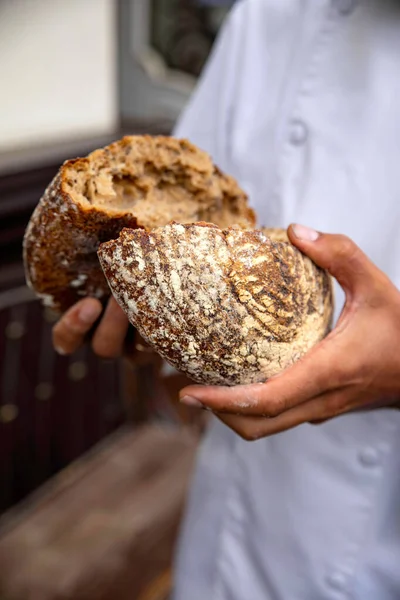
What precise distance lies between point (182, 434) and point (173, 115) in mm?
1399

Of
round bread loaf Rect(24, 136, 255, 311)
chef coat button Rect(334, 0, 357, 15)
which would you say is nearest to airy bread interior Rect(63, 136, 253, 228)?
round bread loaf Rect(24, 136, 255, 311)

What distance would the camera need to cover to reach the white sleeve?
3.70ft

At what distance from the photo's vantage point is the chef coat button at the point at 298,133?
3.24 ft

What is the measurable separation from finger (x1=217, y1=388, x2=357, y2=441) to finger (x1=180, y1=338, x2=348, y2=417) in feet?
0.12

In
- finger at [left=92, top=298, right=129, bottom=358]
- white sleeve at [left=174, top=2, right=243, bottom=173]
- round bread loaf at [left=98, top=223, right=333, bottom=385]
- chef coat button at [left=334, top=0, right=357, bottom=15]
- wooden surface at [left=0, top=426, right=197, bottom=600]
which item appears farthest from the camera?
wooden surface at [left=0, top=426, right=197, bottom=600]

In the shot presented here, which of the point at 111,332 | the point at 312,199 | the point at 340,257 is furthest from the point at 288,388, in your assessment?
the point at 312,199

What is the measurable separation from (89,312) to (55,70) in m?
1.31

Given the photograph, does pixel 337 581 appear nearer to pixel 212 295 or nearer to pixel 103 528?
pixel 212 295

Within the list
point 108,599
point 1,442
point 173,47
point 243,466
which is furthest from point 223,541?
point 173,47

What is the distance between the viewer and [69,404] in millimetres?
1989

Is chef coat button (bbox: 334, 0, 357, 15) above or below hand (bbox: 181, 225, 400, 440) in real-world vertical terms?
above

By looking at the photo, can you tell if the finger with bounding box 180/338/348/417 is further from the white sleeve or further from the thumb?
the white sleeve

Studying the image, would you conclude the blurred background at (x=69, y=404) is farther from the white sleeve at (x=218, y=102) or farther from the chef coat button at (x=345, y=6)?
the chef coat button at (x=345, y=6)

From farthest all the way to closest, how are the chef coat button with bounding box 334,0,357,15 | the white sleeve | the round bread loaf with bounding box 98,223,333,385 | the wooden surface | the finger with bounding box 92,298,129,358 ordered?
the wooden surface → the white sleeve → the chef coat button with bounding box 334,0,357,15 → the finger with bounding box 92,298,129,358 → the round bread loaf with bounding box 98,223,333,385
